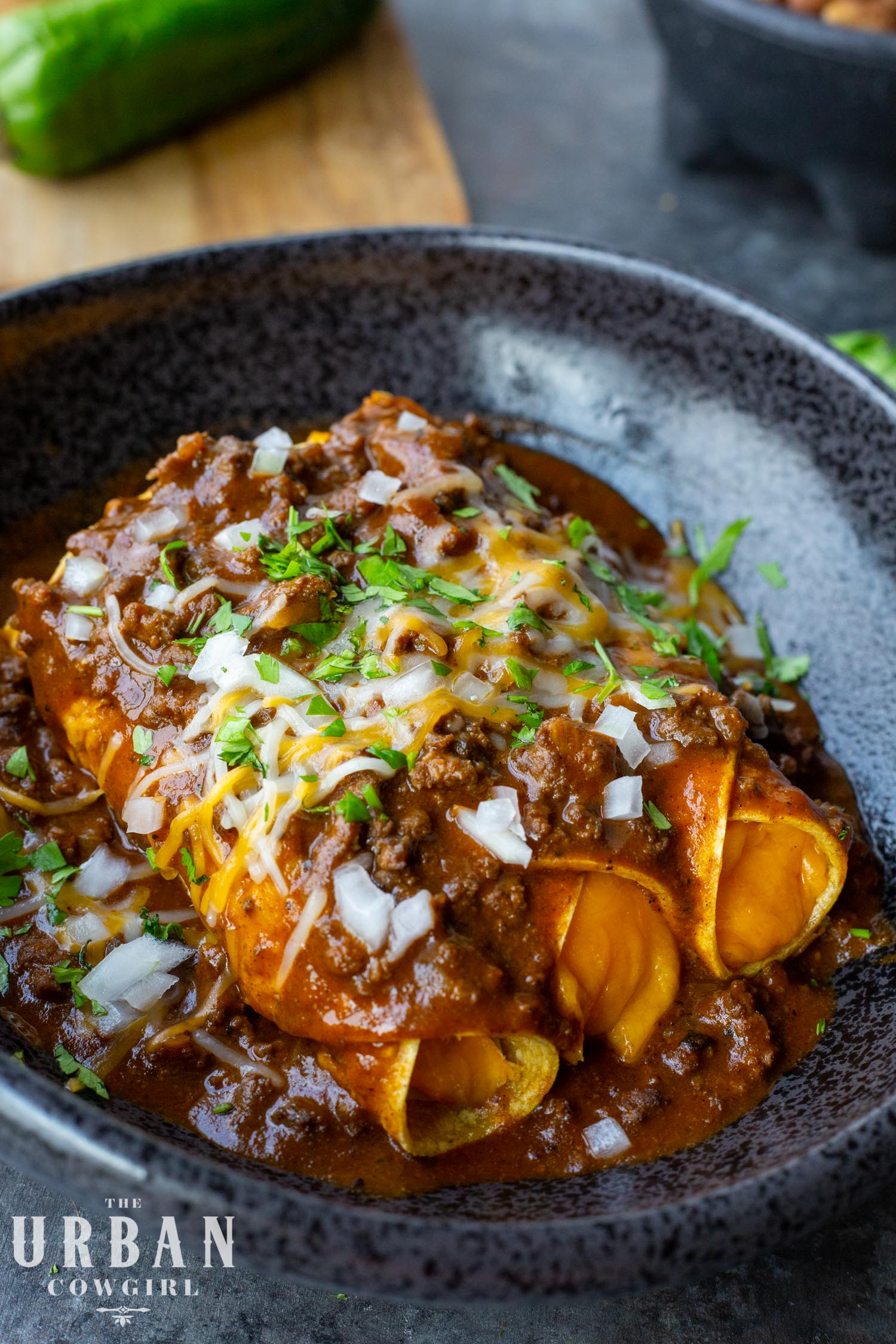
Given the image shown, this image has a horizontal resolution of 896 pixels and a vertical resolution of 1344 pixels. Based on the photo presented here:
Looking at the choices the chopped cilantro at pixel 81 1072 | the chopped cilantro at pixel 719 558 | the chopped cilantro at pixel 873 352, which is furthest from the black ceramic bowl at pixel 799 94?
the chopped cilantro at pixel 81 1072

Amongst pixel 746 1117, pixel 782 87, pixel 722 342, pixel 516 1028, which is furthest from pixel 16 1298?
pixel 782 87

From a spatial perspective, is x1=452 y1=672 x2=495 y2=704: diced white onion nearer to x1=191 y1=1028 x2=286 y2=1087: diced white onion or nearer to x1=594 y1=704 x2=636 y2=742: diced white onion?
x1=594 y1=704 x2=636 y2=742: diced white onion

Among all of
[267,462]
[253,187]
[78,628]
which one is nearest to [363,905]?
[78,628]

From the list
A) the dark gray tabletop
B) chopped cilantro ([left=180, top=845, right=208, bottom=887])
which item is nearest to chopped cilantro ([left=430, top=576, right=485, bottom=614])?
chopped cilantro ([left=180, top=845, right=208, bottom=887])

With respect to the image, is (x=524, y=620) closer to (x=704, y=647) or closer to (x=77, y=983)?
(x=704, y=647)

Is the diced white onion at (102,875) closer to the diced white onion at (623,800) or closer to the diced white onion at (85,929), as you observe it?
the diced white onion at (85,929)

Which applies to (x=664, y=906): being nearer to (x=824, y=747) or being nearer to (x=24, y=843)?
(x=824, y=747)
